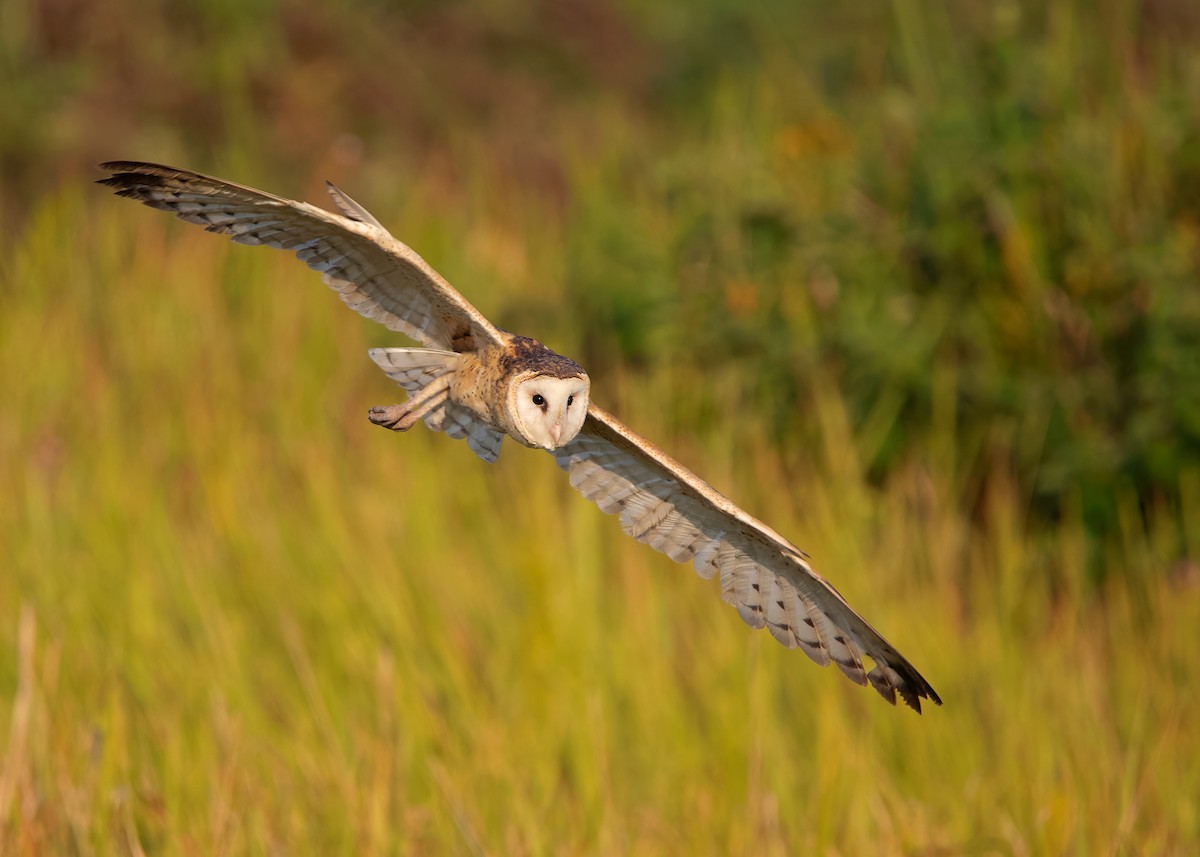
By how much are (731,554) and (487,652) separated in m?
1.54

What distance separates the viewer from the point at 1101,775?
4.09m

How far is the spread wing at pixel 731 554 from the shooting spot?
313 centimetres

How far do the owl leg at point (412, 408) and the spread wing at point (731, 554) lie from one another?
306 mm

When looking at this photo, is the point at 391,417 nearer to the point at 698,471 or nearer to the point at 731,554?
the point at 731,554

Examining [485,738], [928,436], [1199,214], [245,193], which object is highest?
[1199,214]

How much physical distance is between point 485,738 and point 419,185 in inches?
182

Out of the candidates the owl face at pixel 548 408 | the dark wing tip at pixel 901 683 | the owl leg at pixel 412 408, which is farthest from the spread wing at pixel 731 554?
the owl face at pixel 548 408

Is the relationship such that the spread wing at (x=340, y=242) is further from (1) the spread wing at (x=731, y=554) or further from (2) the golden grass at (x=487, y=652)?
(2) the golden grass at (x=487, y=652)

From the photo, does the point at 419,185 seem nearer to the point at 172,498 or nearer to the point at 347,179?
the point at 347,179

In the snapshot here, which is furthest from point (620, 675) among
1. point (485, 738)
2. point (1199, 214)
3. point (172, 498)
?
point (1199, 214)

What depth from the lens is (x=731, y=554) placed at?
3.25m

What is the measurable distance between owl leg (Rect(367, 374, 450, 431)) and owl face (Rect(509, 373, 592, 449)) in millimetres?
274

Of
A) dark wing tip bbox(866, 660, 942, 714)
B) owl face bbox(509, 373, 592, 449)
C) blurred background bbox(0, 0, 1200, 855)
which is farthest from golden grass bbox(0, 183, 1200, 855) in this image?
owl face bbox(509, 373, 592, 449)

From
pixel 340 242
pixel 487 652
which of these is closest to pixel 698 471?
pixel 487 652
